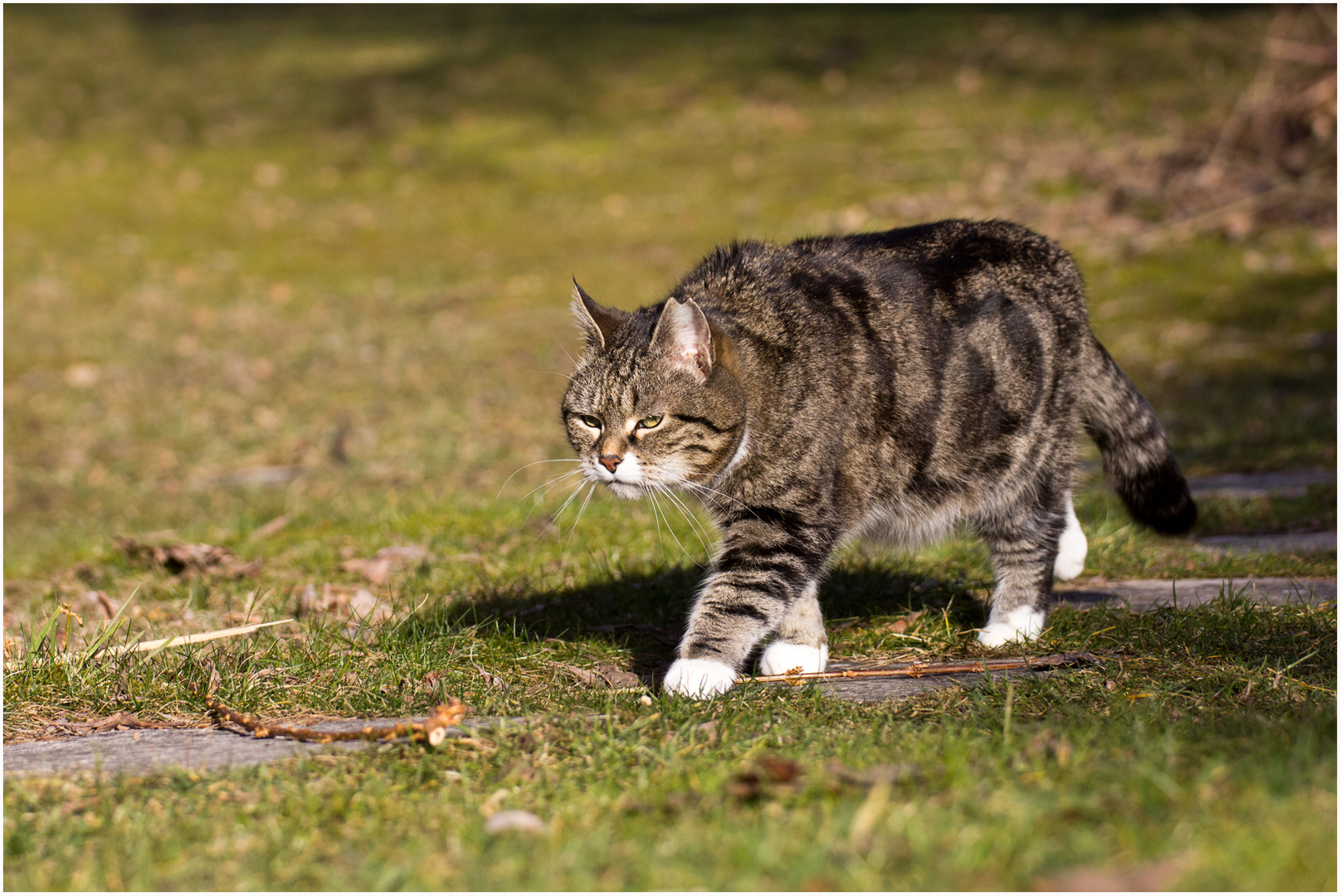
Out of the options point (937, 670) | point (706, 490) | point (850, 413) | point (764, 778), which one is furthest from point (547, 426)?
point (764, 778)

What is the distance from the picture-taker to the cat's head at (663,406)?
13.5ft

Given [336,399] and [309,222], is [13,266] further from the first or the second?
[336,399]

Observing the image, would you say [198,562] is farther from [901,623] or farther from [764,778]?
[764,778]

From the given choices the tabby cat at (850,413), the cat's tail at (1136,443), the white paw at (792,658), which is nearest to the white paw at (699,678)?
the tabby cat at (850,413)

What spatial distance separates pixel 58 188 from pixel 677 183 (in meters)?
9.51

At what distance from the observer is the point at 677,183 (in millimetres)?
17172

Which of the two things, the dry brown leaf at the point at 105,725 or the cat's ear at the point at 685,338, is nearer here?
the dry brown leaf at the point at 105,725

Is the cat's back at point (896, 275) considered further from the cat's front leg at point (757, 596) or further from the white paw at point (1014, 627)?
the white paw at point (1014, 627)

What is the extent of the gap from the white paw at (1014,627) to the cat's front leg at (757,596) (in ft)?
1.97

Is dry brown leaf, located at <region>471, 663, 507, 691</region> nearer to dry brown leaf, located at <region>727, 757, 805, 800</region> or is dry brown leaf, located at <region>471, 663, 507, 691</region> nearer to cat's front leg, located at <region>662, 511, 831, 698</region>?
cat's front leg, located at <region>662, 511, 831, 698</region>

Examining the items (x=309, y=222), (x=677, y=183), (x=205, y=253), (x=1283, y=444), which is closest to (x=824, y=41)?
(x=677, y=183)

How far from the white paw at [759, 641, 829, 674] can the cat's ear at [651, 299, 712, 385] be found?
942 millimetres

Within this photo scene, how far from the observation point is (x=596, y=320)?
4.39 meters

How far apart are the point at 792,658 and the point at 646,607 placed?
911mm
